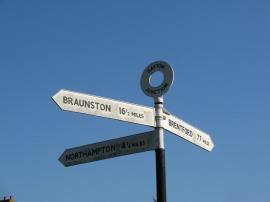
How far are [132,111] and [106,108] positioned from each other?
1.25 feet

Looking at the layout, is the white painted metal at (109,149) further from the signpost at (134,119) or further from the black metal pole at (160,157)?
the black metal pole at (160,157)

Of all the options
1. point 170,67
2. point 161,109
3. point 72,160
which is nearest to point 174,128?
point 161,109

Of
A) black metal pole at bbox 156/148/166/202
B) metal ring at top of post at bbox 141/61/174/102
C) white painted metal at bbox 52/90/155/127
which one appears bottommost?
black metal pole at bbox 156/148/166/202

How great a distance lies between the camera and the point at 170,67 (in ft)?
23.2

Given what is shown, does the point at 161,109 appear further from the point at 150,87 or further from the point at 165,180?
the point at 165,180

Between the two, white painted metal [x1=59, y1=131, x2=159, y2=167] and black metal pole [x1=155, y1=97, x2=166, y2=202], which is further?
white painted metal [x1=59, y1=131, x2=159, y2=167]

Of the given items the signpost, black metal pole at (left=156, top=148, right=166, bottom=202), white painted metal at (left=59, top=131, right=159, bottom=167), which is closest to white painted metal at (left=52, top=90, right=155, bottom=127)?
the signpost

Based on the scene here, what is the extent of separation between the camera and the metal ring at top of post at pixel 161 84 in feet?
23.1

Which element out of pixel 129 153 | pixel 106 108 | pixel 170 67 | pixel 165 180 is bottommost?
pixel 165 180

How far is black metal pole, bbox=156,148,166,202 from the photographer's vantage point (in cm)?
646

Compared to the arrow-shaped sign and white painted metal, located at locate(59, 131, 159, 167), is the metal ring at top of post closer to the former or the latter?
the arrow-shaped sign

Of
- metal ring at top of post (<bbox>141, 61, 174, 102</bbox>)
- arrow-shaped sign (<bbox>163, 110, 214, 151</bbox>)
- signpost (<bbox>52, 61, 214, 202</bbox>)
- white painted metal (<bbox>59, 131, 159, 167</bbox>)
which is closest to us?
signpost (<bbox>52, 61, 214, 202</bbox>)

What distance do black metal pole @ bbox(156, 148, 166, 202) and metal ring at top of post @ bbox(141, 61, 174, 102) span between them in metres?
0.83

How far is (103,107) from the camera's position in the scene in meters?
6.82
